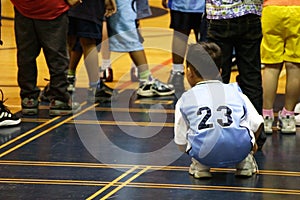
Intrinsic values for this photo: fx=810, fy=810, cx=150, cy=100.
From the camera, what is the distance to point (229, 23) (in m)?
4.91

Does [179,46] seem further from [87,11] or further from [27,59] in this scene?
[27,59]

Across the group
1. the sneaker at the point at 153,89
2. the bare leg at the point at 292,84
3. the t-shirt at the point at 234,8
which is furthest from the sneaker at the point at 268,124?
the sneaker at the point at 153,89

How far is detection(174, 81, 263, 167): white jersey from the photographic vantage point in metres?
4.23

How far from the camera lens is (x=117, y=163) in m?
4.62

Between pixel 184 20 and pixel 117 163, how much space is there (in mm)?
2501

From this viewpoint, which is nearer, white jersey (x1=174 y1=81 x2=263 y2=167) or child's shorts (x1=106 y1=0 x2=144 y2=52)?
white jersey (x1=174 y1=81 x2=263 y2=167)

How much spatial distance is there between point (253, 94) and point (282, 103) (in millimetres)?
1289

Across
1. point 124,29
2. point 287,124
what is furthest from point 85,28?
point 287,124

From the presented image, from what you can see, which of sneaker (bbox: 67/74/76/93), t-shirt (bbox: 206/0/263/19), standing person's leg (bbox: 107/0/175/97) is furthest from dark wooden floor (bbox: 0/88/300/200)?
t-shirt (bbox: 206/0/263/19)

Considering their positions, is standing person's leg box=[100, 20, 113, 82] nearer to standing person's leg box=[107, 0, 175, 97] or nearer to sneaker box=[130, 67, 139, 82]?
sneaker box=[130, 67, 139, 82]

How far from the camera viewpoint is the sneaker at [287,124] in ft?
17.5

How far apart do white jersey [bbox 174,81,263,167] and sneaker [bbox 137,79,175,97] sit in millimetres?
2113

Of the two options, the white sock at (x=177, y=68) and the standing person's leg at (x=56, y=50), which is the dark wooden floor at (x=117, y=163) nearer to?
the standing person's leg at (x=56, y=50)

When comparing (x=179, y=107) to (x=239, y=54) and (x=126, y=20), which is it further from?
(x=126, y=20)
